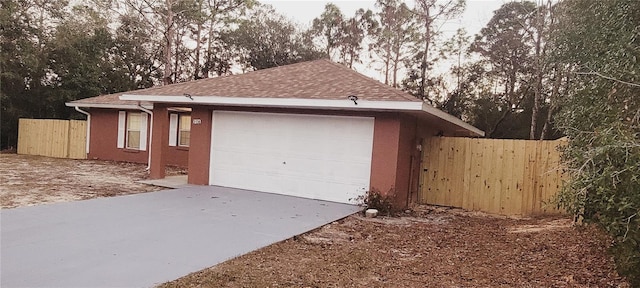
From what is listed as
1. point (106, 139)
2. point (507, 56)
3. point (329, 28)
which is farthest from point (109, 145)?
point (507, 56)

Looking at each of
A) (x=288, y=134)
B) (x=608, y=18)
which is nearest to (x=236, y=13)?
(x=288, y=134)

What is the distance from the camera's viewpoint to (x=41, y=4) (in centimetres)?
2206

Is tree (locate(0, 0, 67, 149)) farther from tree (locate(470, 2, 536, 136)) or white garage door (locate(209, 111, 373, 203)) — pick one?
tree (locate(470, 2, 536, 136))

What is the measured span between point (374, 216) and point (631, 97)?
4823mm

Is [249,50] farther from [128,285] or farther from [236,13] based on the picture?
[128,285]

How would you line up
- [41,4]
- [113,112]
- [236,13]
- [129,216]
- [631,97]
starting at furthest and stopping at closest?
1. [236,13]
2. [41,4]
3. [113,112]
4. [129,216]
5. [631,97]

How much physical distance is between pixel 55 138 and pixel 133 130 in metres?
3.93

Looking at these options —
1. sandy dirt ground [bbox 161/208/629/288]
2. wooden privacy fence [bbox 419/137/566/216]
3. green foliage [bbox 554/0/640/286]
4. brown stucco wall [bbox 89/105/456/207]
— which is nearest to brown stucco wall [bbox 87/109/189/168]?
brown stucco wall [bbox 89/105/456/207]

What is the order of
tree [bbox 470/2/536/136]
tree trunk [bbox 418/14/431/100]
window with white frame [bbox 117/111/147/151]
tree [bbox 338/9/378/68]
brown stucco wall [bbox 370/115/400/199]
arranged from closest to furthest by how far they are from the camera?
1. brown stucco wall [bbox 370/115/400/199]
2. window with white frame [bbox 117/111/147/151]
3. tree [bbox 470/2/536/136]
4. tree trunk [bbox 418/14/431/100]
5. tree [bbox 338/9/378/68]

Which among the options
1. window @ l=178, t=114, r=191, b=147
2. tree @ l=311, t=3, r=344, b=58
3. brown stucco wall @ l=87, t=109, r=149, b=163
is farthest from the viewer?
tree @ l=311, t=3, r=344, b=58

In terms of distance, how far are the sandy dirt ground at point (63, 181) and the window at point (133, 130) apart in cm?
117

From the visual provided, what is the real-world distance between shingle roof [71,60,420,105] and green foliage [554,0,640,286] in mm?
3062

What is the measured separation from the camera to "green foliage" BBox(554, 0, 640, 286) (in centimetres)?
346

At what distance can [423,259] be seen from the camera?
553 cm
